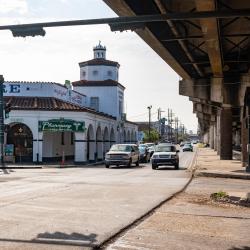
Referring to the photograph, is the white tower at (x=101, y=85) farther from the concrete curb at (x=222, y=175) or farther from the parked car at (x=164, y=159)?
the concrete curb at (x=222, y=175)

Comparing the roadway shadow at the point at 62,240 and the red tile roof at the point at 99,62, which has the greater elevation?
the red tile roof at the point at 99,62

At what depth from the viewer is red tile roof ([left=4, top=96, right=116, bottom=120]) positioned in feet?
150

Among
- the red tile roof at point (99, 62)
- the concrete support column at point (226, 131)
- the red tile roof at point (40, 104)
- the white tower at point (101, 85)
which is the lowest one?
the concrete support column at point (226, 131)

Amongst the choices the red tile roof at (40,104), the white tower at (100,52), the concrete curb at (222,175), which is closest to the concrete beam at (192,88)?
the concrete curb at (222,175)

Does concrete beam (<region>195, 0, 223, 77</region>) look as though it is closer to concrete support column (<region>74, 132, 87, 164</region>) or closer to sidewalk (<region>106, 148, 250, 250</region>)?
sidewalk (<region>106, 148, 250, 250</region>)

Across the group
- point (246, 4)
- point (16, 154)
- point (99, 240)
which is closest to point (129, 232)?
point (99, 240)

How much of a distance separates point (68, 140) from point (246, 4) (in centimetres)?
3984

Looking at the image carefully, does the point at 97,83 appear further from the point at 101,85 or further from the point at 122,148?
the point at 122,148

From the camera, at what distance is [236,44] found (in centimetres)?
2417

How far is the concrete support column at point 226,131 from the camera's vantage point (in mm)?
46916

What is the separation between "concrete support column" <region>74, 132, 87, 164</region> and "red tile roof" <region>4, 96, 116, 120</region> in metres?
2.28

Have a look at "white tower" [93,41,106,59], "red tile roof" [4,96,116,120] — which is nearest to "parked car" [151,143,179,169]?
"red tile roof" [4,96,116,120]

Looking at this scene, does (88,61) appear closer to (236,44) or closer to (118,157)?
(118,157)

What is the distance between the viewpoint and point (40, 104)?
46969 millimetres
